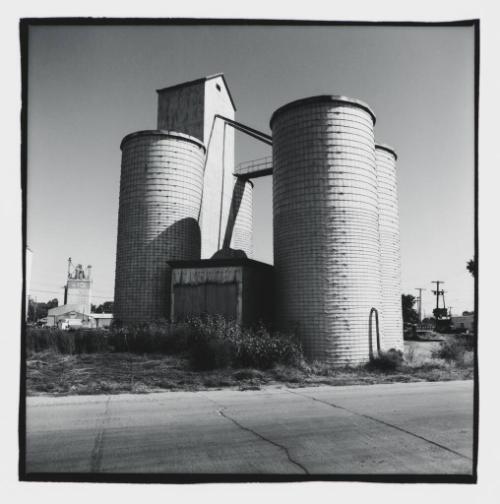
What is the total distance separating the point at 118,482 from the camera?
3.90 metres

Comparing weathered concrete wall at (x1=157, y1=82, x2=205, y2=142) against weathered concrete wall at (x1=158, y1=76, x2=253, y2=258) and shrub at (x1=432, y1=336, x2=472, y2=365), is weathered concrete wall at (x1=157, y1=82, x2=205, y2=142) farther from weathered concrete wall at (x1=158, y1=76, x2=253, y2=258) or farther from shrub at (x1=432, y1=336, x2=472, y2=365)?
shrub at (x1=432, y1=336, x2=472, y2=365)

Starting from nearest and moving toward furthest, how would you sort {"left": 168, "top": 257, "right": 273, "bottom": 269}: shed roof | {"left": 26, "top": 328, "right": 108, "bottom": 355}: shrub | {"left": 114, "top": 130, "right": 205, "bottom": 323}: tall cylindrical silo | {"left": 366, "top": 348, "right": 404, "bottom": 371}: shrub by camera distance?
1. {"left": 26, "top": 328, "right": 108, "bottom": 355}: shrub
2. {"left": 366, "top": 348, "right": 404, "bottom": 371}: shrub
3. {"left": 168, "top": 257, "right": 273, "bottom": 269}: shed roof
4. {"left": 114, "top": 130, "right": 205, "bottom": 323}: tall cylindrical silo

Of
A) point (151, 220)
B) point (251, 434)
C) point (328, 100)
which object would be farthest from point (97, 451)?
point (151, 220)

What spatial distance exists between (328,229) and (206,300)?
475cm

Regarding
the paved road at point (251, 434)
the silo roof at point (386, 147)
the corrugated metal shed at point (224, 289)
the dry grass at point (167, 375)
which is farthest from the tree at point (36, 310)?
the silo roof at point (386, 147)

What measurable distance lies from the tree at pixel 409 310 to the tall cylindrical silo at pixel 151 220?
34.9 m

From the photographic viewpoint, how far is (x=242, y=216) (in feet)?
75.6

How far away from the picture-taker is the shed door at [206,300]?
14.1 m

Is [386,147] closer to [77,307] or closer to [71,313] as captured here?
[71,313]

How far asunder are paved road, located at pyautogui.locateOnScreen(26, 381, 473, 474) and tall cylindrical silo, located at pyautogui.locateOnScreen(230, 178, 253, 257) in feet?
48.0

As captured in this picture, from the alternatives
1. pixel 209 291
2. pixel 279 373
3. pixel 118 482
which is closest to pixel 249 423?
pixel 118 482

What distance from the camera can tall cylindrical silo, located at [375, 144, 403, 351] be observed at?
17.6m

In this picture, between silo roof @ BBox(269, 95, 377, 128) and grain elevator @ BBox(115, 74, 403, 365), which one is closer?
grain elevator @ BBox(115, 74, 403, 365)

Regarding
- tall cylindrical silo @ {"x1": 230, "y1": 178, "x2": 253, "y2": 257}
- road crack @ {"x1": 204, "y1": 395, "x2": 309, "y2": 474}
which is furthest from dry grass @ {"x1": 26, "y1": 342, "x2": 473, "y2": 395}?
tall cylindrical silo @ {"x1": 230, "y1": 178, "x2": 253, "y2": 257}
